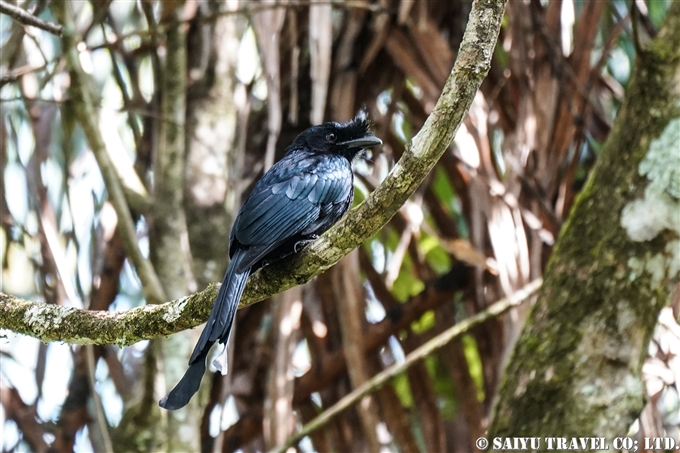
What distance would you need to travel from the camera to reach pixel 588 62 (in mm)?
4539

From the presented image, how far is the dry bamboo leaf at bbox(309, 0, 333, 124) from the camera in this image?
4.01 metres

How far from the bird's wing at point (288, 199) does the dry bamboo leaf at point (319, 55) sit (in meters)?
0.27

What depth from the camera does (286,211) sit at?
3334 millimetres

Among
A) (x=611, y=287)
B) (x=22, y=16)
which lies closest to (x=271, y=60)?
(x=22, y=16)

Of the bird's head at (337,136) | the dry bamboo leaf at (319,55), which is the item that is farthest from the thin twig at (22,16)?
Answer: the bird's head at (337,136)

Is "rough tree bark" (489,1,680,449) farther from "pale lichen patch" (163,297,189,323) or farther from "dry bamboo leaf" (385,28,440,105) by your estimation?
"dry bamboo leaf" (385,28,440,105)

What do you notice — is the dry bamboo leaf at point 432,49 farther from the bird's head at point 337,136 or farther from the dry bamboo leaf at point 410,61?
the bird's head at point 337,136

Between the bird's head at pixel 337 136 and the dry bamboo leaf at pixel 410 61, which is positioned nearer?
the bird's head at pixel 337 136

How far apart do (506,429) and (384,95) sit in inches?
106

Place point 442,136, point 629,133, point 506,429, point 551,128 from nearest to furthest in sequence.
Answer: point 442,136, point 506,429, point 629,133, point 551,128

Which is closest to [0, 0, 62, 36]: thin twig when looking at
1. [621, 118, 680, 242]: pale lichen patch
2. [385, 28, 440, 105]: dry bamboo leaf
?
[385, 28, 440, 105]: dry bamboo leaf

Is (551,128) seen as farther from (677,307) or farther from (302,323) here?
(302,323)

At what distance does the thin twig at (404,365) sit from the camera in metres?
3.78

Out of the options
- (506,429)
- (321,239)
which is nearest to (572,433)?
(506,429)
